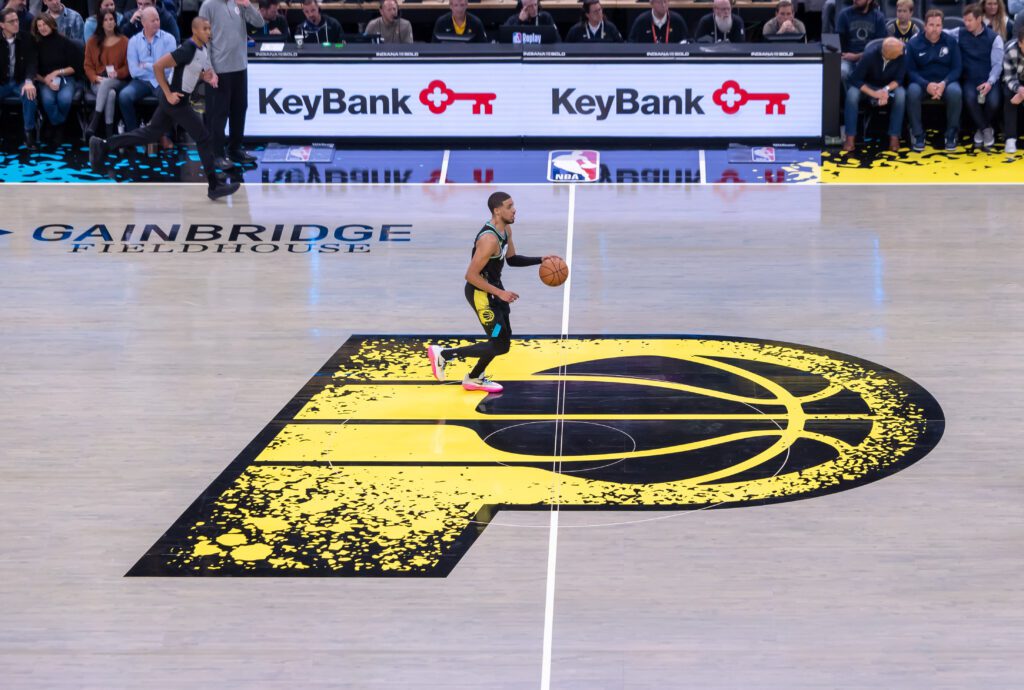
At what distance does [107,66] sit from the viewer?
1909 centimetres

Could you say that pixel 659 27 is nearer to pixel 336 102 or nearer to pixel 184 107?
pixel 336 102

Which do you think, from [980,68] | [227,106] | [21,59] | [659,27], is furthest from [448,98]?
[980,68]

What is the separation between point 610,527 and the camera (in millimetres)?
8352

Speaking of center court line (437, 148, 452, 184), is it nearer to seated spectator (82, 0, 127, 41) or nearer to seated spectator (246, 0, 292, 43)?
seated spectator (246, 0, 292, 43)

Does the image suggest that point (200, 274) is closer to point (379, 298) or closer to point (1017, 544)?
point (379, 298)

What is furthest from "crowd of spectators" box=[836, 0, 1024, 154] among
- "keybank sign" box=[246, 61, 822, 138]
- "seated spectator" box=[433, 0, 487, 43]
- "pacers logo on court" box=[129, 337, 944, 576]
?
"pacers logo on court" box=[129, 337, 944, 576]

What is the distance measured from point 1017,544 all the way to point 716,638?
6.62 ft

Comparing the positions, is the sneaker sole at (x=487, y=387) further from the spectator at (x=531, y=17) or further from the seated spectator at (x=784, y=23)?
the seated spectator at (x=784, y=23)

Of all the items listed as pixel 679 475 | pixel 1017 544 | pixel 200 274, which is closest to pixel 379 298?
pixel 200 274

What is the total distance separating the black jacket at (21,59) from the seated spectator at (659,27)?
7.64 m

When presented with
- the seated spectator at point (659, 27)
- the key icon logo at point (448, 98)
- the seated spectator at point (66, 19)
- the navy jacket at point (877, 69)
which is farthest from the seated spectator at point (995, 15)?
the seated spectator at point (66, 19)

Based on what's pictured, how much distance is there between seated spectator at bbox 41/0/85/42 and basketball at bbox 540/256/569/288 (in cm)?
1158

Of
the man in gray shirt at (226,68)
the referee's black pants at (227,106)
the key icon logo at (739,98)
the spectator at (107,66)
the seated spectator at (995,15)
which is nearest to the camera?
the man in gray shirt at (226,68)

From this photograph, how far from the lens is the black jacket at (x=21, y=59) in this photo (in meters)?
19.1
